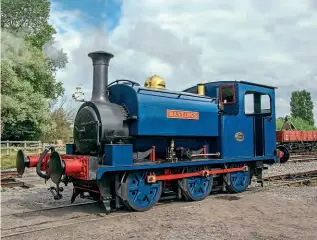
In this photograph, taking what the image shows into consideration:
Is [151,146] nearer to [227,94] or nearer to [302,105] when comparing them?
[227,94]

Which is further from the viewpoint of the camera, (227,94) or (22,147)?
(22,147)

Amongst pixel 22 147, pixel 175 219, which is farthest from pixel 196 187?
pixel 22 147

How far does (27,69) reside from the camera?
2653cm

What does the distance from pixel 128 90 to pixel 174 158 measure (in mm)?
1909

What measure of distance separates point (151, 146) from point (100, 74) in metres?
2.01

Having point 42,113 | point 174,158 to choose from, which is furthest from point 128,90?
point 42,113

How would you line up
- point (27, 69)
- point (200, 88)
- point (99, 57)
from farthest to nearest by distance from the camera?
point (27, 69), point (200, 88), point (99, 57)

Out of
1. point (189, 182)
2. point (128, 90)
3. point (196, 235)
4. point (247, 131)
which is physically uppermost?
point (128, 90)

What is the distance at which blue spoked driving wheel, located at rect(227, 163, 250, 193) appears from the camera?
10.2 meters

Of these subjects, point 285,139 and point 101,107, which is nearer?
point 101,107

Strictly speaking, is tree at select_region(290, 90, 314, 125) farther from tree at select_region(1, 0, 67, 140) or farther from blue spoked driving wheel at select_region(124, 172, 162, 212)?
blue spoked driving wheel at select_region(124, 172, 162, 212)

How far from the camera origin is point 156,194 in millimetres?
8266

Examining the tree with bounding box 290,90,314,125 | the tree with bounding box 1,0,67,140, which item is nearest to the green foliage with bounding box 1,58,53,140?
the tree with bounding box 1,0,67,140

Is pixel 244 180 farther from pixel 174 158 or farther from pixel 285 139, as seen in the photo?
pixel 285 139
